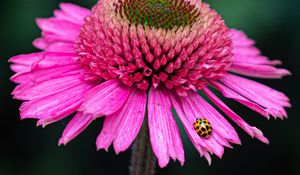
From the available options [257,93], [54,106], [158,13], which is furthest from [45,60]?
[257,93]

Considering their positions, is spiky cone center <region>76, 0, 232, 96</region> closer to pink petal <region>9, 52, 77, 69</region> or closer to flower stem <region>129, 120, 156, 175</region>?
pink petal <region>9, 52, 77, 69</region>

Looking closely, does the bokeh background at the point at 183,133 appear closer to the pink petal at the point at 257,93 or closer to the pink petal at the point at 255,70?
the pink petal at the point at 255,70

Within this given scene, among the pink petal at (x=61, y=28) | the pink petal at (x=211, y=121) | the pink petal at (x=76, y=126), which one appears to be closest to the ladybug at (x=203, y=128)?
the pink petal at (x=211, y=121)

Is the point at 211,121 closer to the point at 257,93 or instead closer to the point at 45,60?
the point at 257,93

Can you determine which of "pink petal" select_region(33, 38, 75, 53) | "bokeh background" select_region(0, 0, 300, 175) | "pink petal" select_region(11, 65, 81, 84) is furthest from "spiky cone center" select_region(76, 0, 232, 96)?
"bokeh background" select_region(0, 0, 300, 175)

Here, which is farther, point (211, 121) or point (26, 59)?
point (26, 59)

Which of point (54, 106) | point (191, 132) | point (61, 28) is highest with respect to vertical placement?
point (61, 28)

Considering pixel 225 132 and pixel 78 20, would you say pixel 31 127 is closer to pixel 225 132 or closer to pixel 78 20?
pixel 78 20

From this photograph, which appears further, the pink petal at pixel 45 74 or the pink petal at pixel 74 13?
the pink petal at pixel 74 13
